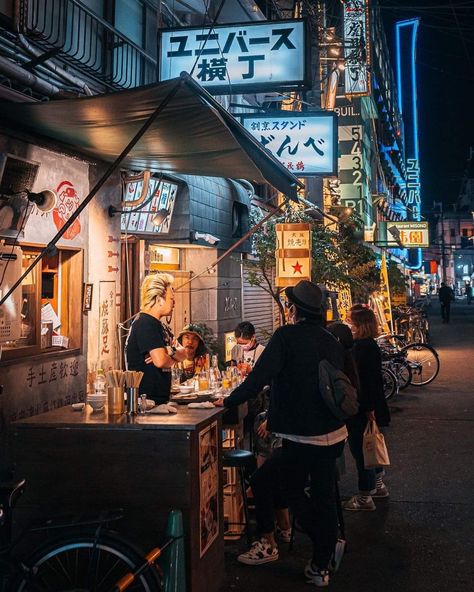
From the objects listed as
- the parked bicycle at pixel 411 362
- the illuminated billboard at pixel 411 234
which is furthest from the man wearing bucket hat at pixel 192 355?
the illuminated billboard at pixel 411 234

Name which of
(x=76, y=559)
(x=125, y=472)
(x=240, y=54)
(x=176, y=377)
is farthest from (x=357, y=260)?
(x=76, y=559)

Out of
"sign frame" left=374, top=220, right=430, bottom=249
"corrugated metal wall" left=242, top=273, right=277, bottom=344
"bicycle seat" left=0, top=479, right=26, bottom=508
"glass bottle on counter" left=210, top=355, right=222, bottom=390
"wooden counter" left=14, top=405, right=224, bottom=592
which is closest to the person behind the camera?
"bicycle seat" left=0, top=479, right=26, bottom=508

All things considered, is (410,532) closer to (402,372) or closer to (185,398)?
(185,398)

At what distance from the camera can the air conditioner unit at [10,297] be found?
19.4 feet

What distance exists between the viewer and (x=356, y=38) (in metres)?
24.2

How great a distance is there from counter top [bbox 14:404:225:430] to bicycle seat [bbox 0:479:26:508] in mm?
442

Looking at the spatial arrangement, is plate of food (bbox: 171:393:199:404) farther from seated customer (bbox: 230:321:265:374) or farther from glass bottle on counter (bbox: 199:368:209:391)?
seated customer (bbox: 230:321:265:374)

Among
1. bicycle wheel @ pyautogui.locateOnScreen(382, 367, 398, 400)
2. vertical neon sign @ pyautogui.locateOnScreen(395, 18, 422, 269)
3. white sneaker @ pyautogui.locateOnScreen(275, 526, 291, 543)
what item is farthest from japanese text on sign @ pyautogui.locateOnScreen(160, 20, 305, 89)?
vertical neon sign @ pyautogui.locateOnScreen(395, 18, 422, 269)

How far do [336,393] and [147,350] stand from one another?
2021mm

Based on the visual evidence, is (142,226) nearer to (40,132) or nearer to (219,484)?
(40,132)

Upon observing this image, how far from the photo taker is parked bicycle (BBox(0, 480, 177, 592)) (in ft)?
12.2

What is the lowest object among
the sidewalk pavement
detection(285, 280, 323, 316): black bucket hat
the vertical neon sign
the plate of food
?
the sidewalk pavement

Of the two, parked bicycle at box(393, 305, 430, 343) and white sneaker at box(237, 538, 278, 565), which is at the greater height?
parked bicycle at box(393, 305, 430, 343)

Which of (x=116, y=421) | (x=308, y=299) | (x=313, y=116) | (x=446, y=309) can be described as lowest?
(x=446, y=309)
